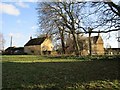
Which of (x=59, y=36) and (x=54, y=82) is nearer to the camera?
(x=54, y=82)

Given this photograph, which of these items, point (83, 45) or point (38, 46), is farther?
point (38, 46)

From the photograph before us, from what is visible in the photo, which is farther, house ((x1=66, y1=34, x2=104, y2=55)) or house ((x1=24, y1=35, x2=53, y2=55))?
house ((x1=24, y1=35, x2=53, y2=55))

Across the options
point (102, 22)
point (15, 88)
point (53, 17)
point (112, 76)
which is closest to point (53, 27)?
point (53, 17)

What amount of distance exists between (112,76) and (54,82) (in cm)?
306

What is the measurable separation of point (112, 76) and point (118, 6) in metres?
5.63

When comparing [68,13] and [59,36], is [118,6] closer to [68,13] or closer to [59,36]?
[68,13]

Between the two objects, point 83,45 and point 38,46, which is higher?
point 38,46

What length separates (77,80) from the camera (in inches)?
388

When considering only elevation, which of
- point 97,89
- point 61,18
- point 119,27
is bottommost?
point 97,89

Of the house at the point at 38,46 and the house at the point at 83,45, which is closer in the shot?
the house at the point at 83,45

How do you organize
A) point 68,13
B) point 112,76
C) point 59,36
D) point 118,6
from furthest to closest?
point 59,36 → point 68,13 → point 118,6 → point 112,76

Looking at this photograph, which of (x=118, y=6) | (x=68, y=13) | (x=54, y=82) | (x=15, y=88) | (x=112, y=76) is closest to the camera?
(x=15, y=88)

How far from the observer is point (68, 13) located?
3697 cm

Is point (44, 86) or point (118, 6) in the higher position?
point (118, 6)
